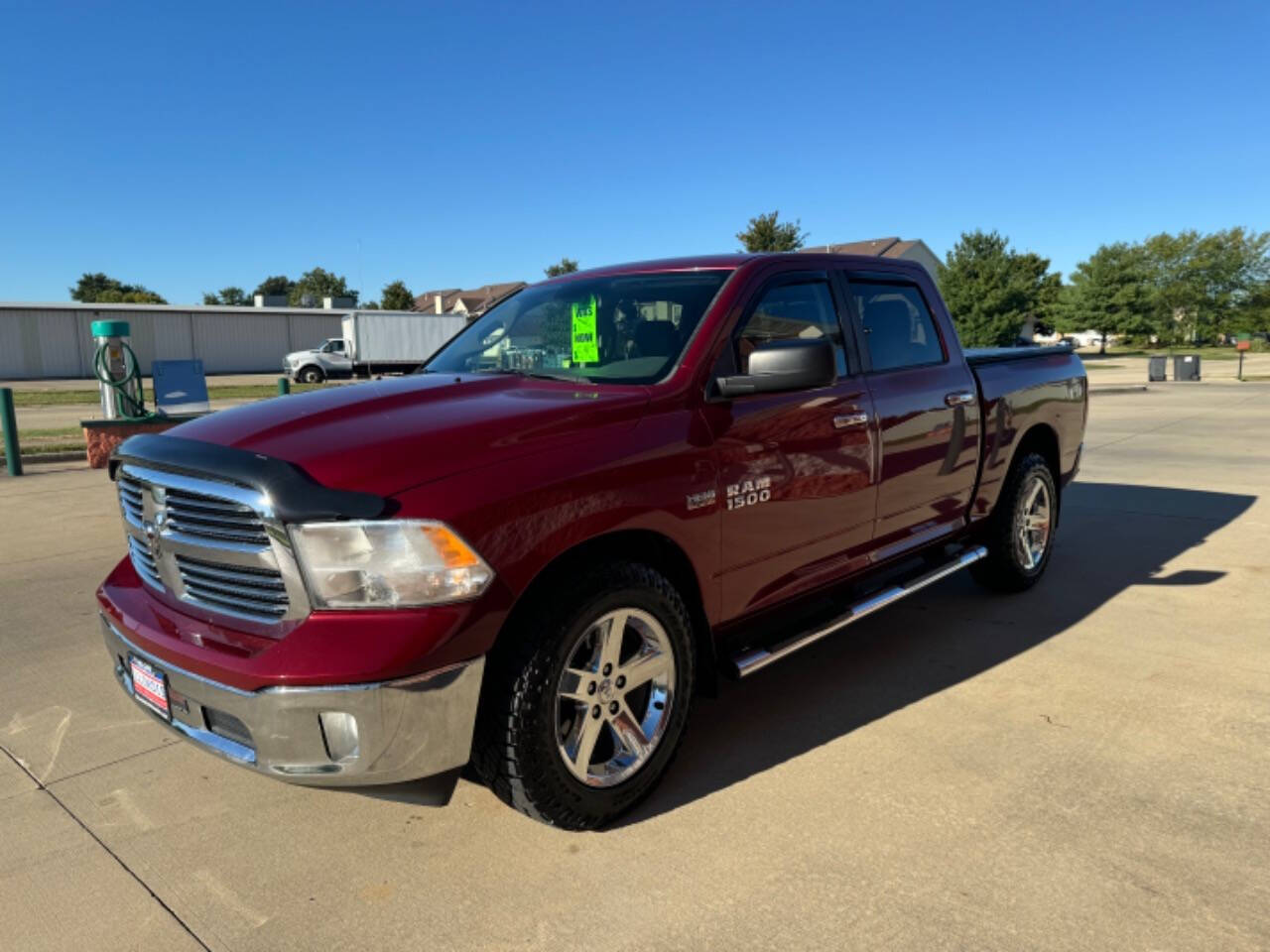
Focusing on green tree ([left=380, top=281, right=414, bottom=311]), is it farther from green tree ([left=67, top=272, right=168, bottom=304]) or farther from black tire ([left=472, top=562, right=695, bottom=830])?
black tire ([left=472, top=562, right=695, bottom=830])

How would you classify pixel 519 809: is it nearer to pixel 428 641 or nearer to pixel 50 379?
pixel 428 641

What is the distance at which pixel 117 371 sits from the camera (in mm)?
12047

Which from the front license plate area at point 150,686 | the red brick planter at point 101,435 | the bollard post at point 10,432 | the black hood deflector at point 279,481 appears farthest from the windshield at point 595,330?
the red brick planter at point 101,435

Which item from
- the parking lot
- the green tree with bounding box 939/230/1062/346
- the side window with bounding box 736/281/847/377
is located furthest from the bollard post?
the green tree with bounding box 939/230/1062/346

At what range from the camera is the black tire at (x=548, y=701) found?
100 inches

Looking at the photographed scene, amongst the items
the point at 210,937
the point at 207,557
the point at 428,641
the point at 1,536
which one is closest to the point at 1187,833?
the point at 428,641

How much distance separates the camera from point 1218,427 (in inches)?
572

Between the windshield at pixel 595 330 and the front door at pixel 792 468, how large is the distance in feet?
0.79

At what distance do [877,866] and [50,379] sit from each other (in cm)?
4899

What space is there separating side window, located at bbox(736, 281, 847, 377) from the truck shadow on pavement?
4.72 feet

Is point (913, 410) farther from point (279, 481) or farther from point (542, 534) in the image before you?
point (279, 481)

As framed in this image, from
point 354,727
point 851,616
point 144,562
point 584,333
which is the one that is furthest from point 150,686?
point 851,616

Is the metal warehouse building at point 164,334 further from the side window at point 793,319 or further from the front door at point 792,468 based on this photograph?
the front door at point 792,468

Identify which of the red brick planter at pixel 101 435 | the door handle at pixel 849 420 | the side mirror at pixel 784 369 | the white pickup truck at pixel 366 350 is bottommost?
the red brick planter at pixel 101 435
